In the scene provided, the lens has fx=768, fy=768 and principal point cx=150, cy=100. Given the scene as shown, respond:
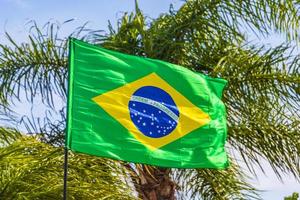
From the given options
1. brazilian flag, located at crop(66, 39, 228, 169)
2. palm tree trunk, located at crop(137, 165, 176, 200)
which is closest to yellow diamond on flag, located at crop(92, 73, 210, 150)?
brazilian flag, located at crop(66, 39, 228, 169)

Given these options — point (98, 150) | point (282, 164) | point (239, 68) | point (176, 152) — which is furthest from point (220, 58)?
point (98, 150)

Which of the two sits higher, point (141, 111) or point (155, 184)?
point (141, 111)

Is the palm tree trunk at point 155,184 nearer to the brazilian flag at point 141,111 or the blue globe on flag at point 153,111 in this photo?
the brazilian flag at point 141,111

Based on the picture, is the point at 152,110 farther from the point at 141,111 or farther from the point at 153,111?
the point at 141,111

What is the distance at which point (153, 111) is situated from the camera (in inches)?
223

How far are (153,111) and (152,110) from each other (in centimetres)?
1

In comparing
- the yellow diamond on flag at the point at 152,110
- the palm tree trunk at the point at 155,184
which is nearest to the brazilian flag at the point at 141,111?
the yellow diamond on flag at the point at 152,110

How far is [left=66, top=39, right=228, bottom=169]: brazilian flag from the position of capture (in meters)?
5.16

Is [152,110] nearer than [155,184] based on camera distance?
Yes

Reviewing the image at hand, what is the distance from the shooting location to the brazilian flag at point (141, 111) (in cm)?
516

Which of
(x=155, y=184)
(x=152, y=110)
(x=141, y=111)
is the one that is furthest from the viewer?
(x=155, y=184)

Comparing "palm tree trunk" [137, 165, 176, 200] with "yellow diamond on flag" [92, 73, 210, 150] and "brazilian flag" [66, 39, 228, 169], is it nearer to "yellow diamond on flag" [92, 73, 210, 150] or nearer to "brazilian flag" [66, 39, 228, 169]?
"brazilian flag" [66, 39, 228, 169]

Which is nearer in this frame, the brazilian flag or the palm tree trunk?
the brazilian flag

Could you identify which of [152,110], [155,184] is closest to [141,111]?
[152,110]
